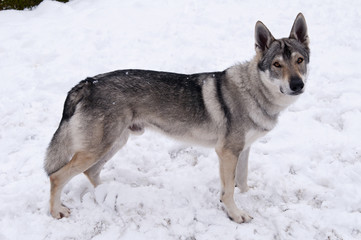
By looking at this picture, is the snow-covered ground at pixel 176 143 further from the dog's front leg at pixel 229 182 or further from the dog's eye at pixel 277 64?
the dog's eye at pixel 277 64

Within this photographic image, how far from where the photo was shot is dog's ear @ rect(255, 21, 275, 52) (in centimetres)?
362

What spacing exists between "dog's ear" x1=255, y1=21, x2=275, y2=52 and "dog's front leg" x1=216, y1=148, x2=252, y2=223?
1280 mm

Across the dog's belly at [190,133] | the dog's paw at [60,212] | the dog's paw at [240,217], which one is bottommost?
the dog's paw at [240,217]

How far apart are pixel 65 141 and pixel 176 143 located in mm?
1869

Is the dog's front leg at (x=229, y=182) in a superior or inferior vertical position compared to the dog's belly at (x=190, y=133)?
inferior

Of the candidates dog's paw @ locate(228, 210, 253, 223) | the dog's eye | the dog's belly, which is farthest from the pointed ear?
dog's paw @ locate(228, 210, 253, 223)

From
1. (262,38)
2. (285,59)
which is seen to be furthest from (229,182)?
(262,38)

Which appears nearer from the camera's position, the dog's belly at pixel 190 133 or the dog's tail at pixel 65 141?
the dog's tail at pixel 65 141

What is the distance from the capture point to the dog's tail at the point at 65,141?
3654 mm

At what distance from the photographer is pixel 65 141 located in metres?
3.68

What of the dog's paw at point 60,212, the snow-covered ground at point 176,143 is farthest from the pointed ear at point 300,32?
the dog's paw at point 60,212

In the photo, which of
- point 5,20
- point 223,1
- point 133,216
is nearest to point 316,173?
point 133,216

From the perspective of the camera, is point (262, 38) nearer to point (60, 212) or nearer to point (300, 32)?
point (300, 32)

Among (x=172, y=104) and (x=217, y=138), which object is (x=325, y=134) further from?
(x=172, y=104)
